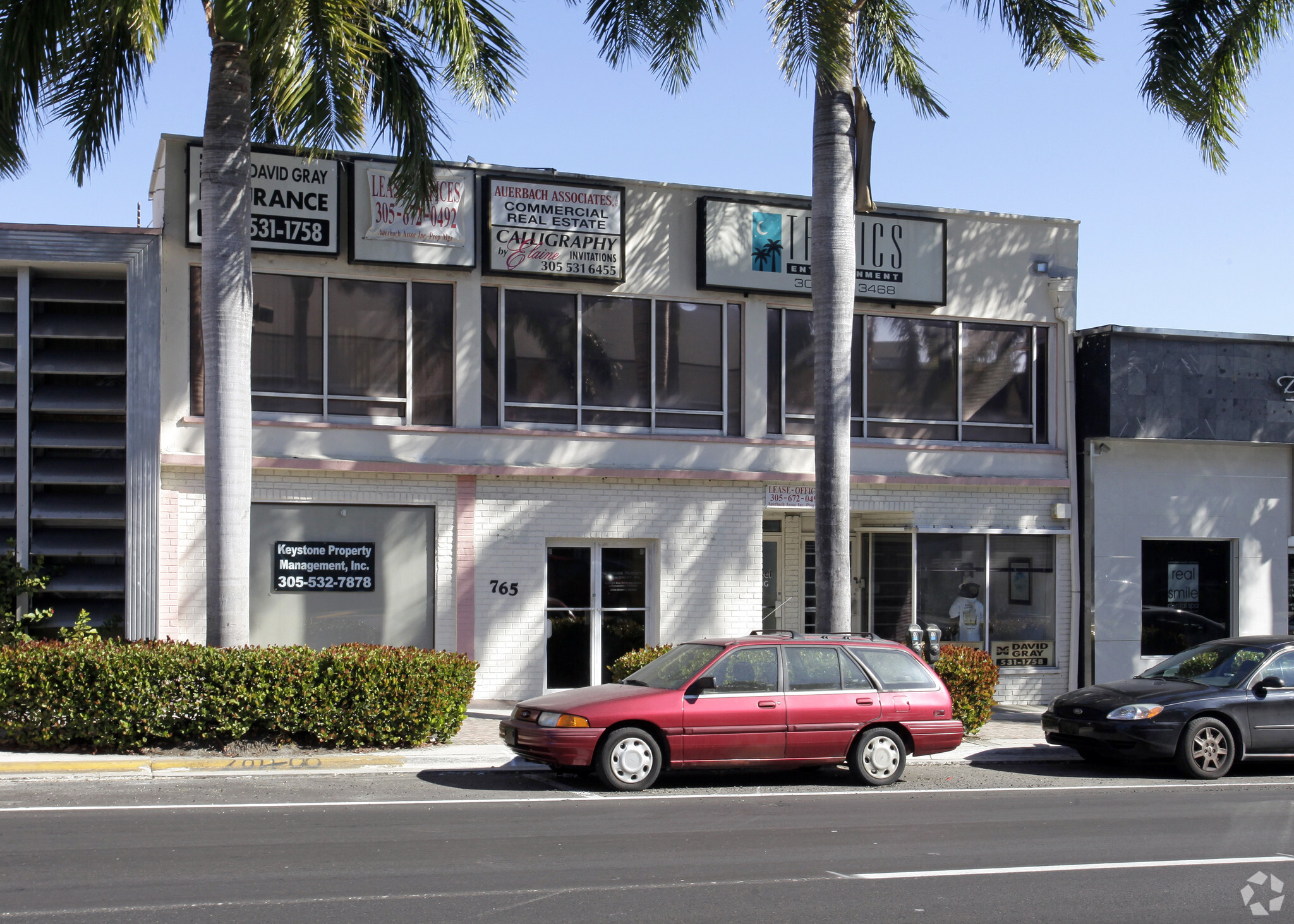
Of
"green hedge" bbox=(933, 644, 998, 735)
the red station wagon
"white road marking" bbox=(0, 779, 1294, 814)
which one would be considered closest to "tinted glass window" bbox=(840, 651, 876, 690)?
the red station wagon

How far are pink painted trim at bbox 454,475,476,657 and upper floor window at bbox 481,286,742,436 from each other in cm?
103

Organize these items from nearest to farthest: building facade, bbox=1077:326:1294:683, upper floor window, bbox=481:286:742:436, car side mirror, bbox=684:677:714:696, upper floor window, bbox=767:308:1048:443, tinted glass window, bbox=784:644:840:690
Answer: car side mirror, bbox=684:677:714:696 → tinted glass window, bbox=784:644:840:690 → upper floor window, bbox=481:286:742:436 → upper floor window, bbox=767:308:1048:443 → building facade, bbox=1077:326:1294:683

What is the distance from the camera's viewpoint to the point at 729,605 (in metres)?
17.6

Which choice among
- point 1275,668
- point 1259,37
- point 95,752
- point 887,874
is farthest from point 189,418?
point 1259,37

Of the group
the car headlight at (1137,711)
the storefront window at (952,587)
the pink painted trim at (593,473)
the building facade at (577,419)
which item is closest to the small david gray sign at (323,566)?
the building facade at (577,419)

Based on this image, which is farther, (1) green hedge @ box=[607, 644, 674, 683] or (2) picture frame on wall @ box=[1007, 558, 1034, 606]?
(2) picture frame on wall @ box=[1007, 558, 1034, 606]

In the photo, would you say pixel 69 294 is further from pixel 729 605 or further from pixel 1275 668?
pixel 1275 668

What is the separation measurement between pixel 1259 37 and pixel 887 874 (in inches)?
550

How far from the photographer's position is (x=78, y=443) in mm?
15508

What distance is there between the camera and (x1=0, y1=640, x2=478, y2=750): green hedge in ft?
A: 39.1

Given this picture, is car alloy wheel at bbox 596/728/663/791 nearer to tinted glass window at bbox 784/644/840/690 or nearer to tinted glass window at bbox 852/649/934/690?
tinted glass window at bbox 784/644/840/690

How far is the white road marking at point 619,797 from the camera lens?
9.90m

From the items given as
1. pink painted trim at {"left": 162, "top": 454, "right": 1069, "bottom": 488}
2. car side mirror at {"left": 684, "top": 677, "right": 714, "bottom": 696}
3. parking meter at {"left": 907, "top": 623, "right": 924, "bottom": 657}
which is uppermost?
pink painted trim at {"left": 162, "top": 454, "right": 1069, "bottom": 488}
